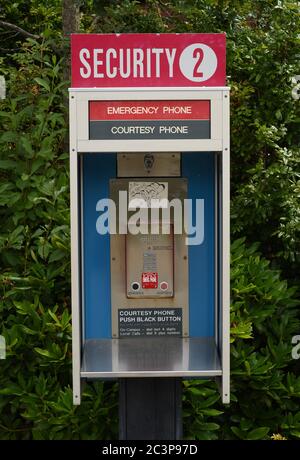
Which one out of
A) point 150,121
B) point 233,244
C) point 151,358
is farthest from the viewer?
point 233,244

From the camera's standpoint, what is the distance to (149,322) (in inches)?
143

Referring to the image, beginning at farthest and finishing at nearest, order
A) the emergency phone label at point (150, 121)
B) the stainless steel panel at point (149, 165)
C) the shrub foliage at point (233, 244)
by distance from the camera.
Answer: the shrub foliage at point (233, 244) → the stainless steel panel at point (149, 165) → the emergency phone label at point (150, 121)

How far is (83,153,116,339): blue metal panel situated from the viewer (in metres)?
3.60

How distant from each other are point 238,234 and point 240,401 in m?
1.22

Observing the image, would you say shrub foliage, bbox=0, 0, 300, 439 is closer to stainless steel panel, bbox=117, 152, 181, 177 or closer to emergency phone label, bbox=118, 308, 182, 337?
emergency phone label, bbox=118, 308, 182, 337

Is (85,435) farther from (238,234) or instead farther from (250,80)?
(250,80)

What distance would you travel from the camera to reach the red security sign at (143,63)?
3236 millimetres

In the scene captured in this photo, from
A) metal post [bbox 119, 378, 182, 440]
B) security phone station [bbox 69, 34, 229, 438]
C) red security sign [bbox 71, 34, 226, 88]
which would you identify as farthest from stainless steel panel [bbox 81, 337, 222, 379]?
red security sign [bbox 71, 34, 226, 88]

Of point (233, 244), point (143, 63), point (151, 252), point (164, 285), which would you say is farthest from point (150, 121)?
point (233, 244)

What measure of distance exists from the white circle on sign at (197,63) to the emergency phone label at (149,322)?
3.64ft

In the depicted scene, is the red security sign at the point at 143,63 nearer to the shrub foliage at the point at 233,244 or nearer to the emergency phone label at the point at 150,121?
the emergency phone label at the point at 150,121

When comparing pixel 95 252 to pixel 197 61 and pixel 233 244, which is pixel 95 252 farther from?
pixel 233 244

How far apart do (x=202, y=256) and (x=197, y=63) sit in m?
0.93

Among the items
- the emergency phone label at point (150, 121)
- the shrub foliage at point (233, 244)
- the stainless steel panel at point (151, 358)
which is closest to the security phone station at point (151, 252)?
the stainless steel panel at point (151, 358)
